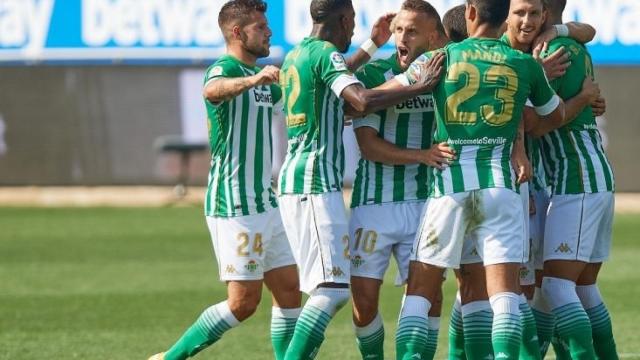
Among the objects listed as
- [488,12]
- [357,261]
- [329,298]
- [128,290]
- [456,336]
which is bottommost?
[128,290]

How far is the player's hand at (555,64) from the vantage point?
783 cm

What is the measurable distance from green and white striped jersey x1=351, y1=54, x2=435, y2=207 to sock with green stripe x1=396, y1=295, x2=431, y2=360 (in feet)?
2.43

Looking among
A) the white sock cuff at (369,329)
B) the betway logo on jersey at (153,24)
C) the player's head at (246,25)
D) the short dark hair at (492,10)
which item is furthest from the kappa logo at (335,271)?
the betway logo on jersey at (153,24)

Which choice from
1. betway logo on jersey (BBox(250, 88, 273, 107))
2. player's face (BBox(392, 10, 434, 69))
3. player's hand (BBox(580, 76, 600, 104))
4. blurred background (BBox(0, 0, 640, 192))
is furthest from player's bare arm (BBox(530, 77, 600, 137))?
blurred background (BBox(0, 0, 640, 192))

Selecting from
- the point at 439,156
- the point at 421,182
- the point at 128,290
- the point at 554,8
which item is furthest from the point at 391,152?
the point at 128,290

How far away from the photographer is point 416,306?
7527 mm

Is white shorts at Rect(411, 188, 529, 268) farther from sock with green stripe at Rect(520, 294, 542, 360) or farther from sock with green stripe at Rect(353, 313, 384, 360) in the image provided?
sock with green stripe at Rect(353, 313, 384, 360)

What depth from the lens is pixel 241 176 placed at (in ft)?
27.2

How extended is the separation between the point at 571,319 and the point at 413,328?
1073 millimetres

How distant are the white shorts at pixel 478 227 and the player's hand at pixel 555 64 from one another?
2.65 ft

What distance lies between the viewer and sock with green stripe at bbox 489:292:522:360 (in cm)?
730

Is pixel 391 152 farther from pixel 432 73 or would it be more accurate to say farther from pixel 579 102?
pixel 579 102

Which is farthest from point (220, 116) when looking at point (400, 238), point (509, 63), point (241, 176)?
point (509, 63)

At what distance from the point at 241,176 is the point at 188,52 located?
14.5 metres
